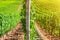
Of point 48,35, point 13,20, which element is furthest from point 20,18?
point 48,35

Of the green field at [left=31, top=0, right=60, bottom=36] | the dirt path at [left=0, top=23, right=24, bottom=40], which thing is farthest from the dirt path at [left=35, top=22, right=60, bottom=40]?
the dirt path at [left=0, top=23, right=24, bottom=40]

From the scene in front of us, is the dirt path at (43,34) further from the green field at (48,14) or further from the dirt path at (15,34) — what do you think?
the dirt path at (15,34)

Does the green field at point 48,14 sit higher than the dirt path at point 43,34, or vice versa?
the green field at point 48,14

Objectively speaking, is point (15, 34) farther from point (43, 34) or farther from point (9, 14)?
point (43, 34)

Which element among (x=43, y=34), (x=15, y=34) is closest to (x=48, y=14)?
→ (x=43, y=34)

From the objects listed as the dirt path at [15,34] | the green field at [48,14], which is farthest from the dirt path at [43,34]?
the dirt path at [15,34]

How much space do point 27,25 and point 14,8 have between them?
16.7 inches

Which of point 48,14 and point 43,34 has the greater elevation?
point 48,14

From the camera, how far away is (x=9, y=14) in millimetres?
6656

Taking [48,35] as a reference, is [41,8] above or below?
above

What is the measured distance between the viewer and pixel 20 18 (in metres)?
6.70

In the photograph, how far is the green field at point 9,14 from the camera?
6.62m

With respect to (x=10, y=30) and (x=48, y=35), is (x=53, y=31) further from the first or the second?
(x=10, y=30)

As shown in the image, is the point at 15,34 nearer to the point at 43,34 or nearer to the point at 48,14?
the point at 43,34
